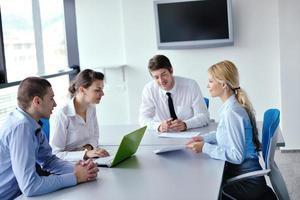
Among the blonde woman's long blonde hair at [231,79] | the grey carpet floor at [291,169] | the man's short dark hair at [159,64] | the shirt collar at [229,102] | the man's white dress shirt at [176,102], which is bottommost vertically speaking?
the grey carpet floor at [291,169]

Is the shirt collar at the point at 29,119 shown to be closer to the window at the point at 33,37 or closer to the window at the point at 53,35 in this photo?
the window at the point at 33,37

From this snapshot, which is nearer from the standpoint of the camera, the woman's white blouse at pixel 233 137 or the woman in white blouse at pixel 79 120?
the woman's white blouse at pixel 233 137

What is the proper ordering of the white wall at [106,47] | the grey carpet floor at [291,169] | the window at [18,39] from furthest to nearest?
1. the white wall at [106,47]
2. the window at [18,39]
3. the grey carpet floor at [291,169]

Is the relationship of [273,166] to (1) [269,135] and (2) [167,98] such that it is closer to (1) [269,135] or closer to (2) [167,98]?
(1) [269,135]

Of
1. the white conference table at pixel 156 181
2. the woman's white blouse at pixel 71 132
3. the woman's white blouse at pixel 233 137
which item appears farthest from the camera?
the woman's white blouse at pixel 71 132

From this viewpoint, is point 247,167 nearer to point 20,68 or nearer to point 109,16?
point 20,68

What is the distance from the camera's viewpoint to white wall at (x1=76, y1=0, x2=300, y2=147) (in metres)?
4.80

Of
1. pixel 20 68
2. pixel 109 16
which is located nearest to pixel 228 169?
pixel 20 68

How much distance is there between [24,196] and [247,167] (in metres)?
1.19

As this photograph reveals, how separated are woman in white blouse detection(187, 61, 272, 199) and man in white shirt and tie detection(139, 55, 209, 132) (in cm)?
83

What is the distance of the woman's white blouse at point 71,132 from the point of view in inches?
92.9

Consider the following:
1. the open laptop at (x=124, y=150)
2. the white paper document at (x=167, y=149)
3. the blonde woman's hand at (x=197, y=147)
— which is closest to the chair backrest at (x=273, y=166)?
the blonde woman's hand at (x=197, y=147)

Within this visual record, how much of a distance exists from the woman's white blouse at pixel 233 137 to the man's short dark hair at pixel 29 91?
0.95 meters

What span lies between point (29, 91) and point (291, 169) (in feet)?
10.5
